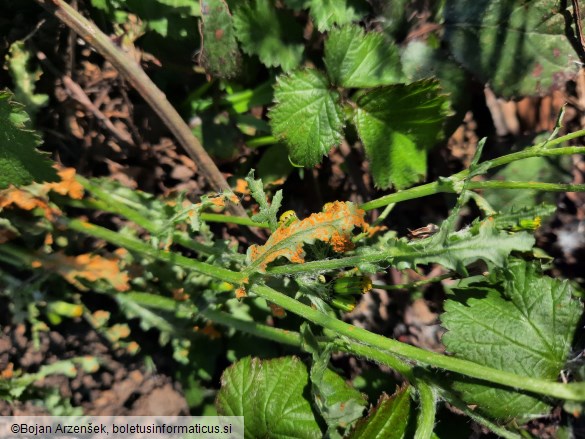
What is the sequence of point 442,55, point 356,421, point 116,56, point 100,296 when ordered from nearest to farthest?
point 356,421, point 116,56, point 442,55, point 100,296

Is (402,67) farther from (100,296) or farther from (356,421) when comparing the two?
(100,296)

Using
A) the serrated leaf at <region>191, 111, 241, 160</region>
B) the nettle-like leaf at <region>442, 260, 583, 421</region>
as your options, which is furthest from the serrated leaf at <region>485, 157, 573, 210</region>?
the serrated leaf at <region>191, 111, 241, 160</region>

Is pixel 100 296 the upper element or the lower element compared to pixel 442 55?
lower

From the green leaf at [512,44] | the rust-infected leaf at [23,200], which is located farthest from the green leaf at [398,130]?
the rust-infected leaf at [23,200]

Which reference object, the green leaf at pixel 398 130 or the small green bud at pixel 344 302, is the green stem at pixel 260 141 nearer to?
the green leaf at pixel 398 130

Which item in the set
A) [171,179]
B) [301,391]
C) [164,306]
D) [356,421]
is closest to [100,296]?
[164,306]
